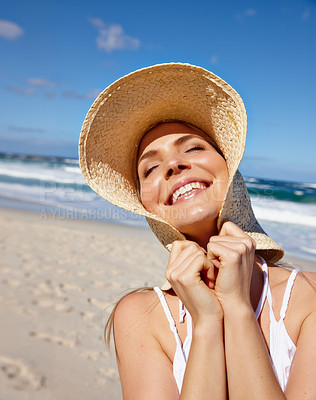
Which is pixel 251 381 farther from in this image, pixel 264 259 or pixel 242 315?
pixel 264 259

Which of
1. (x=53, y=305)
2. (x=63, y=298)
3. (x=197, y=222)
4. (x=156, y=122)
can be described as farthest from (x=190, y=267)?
(x=63, y=298)

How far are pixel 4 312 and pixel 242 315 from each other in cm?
370

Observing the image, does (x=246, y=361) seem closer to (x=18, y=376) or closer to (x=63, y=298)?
(x=18, y=376)

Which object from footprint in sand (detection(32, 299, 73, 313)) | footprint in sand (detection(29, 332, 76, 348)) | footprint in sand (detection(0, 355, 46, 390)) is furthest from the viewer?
footprint in sand (detection(32, 299, 73, 313))

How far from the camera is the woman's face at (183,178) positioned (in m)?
1.73

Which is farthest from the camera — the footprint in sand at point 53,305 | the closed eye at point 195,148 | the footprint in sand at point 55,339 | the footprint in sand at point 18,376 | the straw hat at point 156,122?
the footprint in sand at point 53,305

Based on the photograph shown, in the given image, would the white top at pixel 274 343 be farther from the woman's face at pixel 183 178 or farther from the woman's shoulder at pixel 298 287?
the woman's face at pixel 183 178

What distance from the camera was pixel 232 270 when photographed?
4.58 ft

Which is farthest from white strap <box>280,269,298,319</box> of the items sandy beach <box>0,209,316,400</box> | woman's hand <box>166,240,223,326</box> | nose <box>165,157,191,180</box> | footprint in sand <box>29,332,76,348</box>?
footprint in sand <box>29,332,76,348</box>

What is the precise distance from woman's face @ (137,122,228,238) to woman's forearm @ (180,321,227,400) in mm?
543

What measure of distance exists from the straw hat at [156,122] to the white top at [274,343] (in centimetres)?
24

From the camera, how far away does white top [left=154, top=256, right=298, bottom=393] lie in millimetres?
1447

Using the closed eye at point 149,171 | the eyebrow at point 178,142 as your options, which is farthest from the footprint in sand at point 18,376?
the eyebrow at point 178,142

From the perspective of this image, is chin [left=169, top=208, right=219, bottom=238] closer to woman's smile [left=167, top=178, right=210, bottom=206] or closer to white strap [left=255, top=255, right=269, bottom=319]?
woman's smile [left=167, top=178, right=210, bottom=206]
